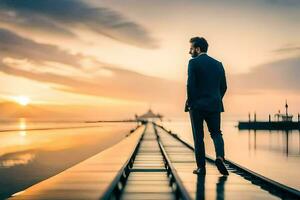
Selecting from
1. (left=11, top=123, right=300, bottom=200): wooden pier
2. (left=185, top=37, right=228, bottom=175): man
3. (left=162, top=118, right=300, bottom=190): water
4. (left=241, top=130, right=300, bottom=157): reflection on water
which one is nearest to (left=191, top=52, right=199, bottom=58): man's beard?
(left=185, top=37, right=228, bottom=175): man

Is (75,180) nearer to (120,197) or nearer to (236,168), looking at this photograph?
(120,197)

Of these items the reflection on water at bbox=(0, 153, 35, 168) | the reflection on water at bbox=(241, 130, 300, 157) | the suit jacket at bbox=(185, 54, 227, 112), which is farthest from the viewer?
the reflection on water at bbox=(241, 130, 300, 157)

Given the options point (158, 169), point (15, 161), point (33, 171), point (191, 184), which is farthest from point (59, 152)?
point (191, 184)

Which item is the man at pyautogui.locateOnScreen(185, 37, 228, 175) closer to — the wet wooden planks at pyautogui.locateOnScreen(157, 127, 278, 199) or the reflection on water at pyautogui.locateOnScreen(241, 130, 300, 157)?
the wet wooden planks at pyautogui.locateOnScreen(157, 127, 278, 199)

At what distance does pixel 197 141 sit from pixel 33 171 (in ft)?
93.6

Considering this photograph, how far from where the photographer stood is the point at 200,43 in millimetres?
8086

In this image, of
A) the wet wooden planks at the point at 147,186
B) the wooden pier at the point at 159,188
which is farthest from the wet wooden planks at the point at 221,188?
the wet wooden planks at the point at 147,186

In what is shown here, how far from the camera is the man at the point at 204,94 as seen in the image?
7.84 m

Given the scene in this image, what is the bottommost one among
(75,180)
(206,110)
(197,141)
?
(75,180)

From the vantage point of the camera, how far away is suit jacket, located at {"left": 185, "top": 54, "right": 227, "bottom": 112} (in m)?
7.83

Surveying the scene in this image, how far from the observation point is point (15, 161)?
136ft

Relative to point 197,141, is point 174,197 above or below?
below

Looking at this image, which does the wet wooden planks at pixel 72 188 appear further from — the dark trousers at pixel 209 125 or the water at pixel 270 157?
the water at pixel 270 157

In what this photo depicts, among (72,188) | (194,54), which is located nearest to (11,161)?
(72,188)
